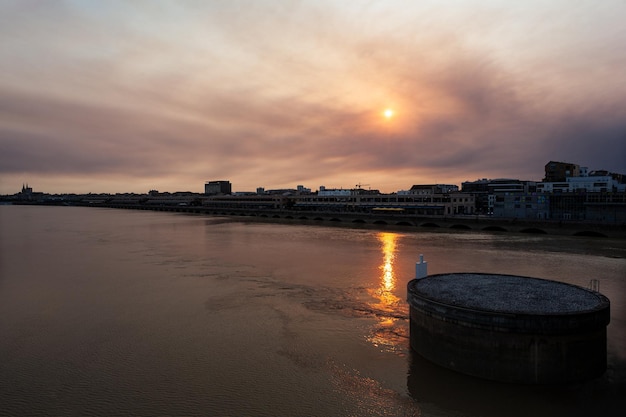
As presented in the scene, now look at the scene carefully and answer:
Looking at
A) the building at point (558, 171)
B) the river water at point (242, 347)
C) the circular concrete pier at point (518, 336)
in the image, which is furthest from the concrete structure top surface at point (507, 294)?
the building at point (558, 171)

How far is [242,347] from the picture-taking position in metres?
16.5

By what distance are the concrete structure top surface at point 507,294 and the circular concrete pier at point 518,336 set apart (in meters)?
0.04

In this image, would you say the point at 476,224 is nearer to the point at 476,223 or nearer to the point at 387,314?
the point at 476,223

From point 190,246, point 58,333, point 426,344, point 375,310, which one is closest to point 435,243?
point 190,246

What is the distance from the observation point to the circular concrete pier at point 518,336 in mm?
11977

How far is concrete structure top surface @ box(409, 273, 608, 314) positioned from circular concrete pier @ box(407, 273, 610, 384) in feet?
0.12

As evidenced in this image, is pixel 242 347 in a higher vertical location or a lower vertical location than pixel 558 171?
lower

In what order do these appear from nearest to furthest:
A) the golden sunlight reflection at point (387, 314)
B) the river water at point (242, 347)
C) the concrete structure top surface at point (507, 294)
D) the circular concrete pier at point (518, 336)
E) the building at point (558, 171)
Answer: the river water at point (242, 347), the circular concrete pier at point (518, 336), the concrete structure top surface at point (507, 294), the golden sunlight reflection at point (387, 314), the building at point (558, 171)

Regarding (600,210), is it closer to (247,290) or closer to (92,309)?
(247,290)

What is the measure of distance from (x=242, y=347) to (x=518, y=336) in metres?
10.5

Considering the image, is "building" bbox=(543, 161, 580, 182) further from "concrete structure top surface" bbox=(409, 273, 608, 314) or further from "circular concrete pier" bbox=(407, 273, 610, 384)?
"circular concrete pier" bbox=(407, 273, 610, 384)

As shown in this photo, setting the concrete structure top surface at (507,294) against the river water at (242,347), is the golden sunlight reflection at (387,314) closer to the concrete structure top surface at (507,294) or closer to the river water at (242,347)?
the river water at (242,347)

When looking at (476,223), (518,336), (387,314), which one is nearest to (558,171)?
(476,223)

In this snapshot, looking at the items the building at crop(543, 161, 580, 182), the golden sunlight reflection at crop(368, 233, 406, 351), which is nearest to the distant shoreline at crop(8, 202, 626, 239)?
the golden sunlight reflection at crop(368, 233, 406, 351)
